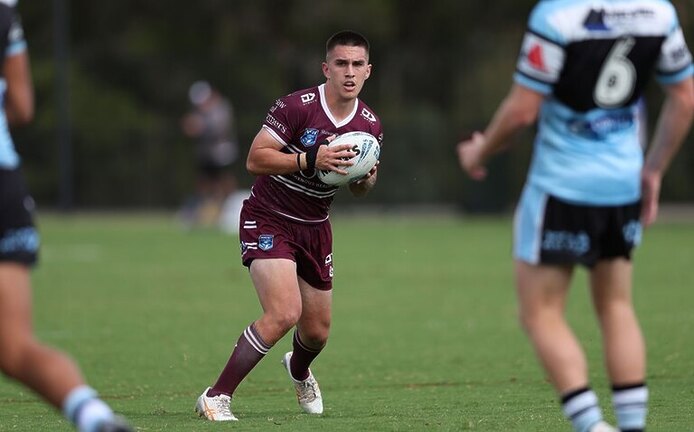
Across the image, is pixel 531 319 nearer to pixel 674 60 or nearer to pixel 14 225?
pixel 674 60

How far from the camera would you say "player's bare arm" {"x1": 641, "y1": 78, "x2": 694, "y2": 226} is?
19.2 feet

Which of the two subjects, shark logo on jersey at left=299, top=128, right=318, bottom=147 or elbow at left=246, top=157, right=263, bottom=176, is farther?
shark logo on jersey at left=299, top=128, right=318, bottom=147

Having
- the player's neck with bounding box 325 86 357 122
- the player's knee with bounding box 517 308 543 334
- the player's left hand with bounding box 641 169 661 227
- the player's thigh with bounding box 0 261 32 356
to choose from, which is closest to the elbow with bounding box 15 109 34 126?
the player's thigh with bounding box 0 261 32 356

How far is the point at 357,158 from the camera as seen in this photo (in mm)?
7836

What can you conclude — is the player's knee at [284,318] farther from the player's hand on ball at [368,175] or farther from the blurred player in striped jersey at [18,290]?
the blurred player in striped jersey at [18,290]

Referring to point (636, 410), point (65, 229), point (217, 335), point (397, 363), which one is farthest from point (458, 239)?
point (636, 410)

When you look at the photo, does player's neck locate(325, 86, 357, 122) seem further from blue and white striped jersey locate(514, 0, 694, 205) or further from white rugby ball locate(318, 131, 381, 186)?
blue and white striped jersey locate(514, 0, 694, 205)

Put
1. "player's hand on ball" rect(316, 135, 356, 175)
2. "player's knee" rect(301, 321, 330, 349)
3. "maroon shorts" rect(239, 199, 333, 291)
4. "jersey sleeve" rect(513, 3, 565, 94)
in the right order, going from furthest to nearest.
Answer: "player's knee" rect(301, 321, 330, 349) → "maroon shorts" rect(239, 199, 333, 291) → "player's hand on ball" rect(316, 135, 356, 175) → "jersey sleeve" rect(513, 3, 565, 94)

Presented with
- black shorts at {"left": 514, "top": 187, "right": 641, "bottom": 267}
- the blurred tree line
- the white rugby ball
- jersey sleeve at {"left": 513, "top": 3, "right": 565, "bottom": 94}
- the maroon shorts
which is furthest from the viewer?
the blurred tree line

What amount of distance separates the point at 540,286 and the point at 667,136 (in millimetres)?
812

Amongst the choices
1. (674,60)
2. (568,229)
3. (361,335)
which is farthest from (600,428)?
(361,335)

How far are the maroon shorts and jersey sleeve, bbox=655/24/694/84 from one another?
2.84 m

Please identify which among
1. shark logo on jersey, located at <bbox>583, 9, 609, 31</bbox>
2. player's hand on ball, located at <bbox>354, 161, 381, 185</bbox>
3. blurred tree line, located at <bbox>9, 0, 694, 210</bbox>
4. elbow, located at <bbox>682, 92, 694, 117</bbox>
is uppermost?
shark logo on jersey, located at <bbox>583, 9, 609, 31</bbox>

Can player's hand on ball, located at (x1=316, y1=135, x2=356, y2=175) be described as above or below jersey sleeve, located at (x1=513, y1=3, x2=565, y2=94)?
below
